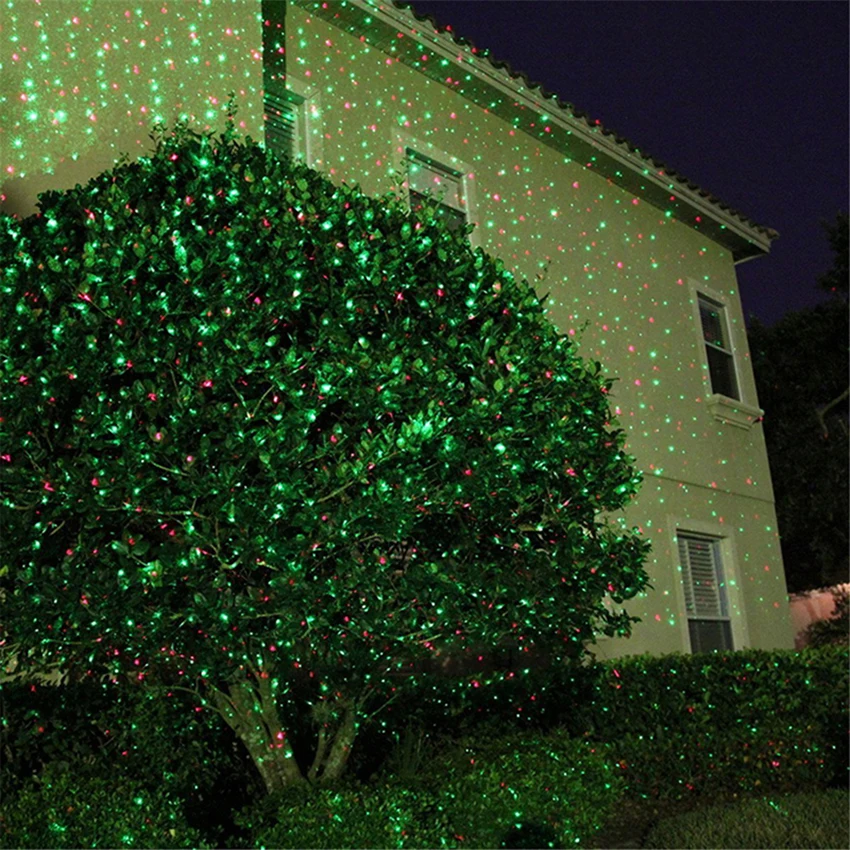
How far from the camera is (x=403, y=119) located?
979 cm

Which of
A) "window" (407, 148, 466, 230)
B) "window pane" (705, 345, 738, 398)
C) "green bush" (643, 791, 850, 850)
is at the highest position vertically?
"window" (407, 148, 466, 230)

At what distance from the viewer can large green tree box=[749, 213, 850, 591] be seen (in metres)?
19.2

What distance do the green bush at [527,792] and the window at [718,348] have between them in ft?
24.9

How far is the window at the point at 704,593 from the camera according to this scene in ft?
36.1

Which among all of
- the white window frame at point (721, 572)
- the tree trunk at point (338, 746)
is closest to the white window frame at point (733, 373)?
the white window frame at point (721, 572)

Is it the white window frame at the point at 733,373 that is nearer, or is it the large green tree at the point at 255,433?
the large green tree at the point at 255,433


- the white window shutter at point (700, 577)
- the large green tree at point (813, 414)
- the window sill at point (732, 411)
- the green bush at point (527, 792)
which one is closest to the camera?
the green bush at point (527, 792)

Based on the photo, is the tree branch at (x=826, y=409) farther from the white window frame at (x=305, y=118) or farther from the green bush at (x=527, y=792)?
the green bush at (x=527, y=792)

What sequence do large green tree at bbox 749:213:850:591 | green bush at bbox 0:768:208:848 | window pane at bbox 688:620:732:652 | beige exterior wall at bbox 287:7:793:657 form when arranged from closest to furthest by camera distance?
green bush at bbox 0:768:208:848
beige exterior wall at bbox 287:7:793:657
window pane at bbox 688:620:732:652
large green tree at bbox 749:213:850:591

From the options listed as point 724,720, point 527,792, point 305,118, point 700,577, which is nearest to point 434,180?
point 305,118

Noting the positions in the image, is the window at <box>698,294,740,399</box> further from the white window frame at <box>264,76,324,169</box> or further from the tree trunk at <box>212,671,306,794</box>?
the tree trunk at <box>212,671,306,794</box>

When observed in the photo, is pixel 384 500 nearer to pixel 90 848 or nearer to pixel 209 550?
pixel 209 550

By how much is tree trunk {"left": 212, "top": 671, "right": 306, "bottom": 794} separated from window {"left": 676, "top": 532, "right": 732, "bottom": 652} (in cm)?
649

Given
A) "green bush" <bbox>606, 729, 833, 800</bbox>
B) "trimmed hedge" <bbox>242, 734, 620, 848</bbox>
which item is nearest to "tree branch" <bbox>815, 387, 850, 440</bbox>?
"green bush" <bbox>606, 729, 833, 800</bbox>
